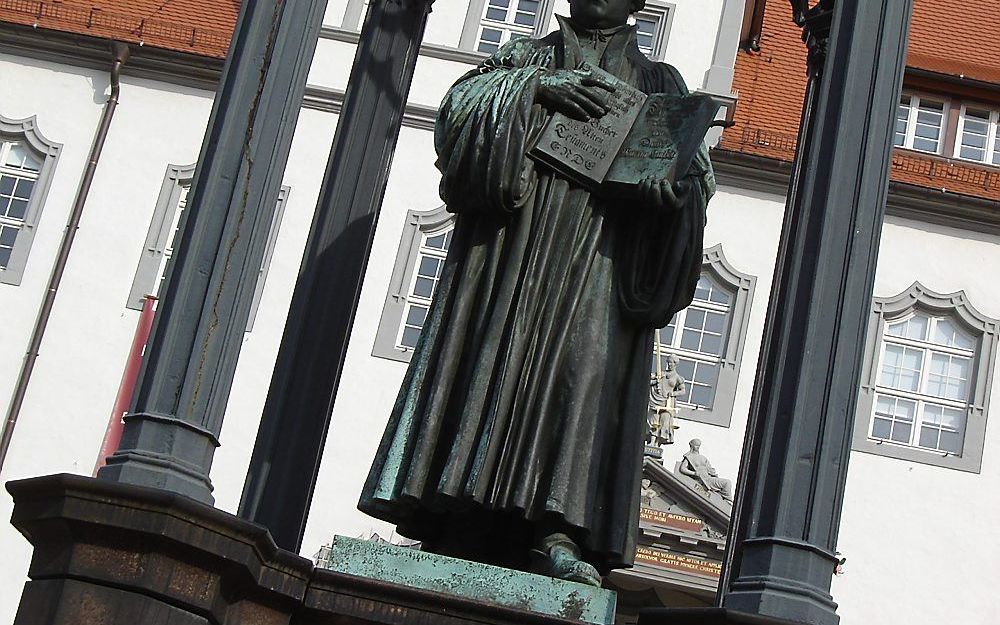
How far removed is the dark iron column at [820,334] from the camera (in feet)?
17.7

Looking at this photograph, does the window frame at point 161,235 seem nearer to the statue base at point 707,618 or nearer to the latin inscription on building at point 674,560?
the latin inscription on building at point 674,560

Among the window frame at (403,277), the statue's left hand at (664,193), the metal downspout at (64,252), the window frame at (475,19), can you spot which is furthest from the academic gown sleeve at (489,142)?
the window frame at (475,19)

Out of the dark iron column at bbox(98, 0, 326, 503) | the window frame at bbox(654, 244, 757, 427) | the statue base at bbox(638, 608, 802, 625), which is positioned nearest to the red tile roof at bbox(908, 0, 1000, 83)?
the window frame at bbox(654, 244, 757, 427)

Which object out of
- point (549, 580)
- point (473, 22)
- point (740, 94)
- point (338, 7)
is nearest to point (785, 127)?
point (740, 94)

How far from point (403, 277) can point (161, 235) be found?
3.38m

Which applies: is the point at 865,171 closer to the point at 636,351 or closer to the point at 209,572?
the point at 636,351

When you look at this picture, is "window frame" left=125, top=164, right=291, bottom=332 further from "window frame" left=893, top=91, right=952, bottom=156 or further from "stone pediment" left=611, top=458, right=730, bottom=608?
"window frame" left=893, top=91, right=952, bottom=156

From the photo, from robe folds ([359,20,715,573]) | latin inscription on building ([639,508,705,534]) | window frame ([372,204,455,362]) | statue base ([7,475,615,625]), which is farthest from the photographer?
window frame ([372,204,455,362])

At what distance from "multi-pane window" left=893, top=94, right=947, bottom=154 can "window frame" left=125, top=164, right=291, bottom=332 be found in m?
8.15

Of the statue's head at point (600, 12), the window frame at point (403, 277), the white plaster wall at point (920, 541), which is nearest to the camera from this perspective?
the statue's head at point (600, 12)

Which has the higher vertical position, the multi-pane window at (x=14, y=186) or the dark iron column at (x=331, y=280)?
the multi-pane window at (x=14, y=186)

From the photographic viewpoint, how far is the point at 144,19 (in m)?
25.5

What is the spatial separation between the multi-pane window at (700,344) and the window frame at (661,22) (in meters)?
3.49

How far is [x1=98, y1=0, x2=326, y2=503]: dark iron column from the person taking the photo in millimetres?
5512
